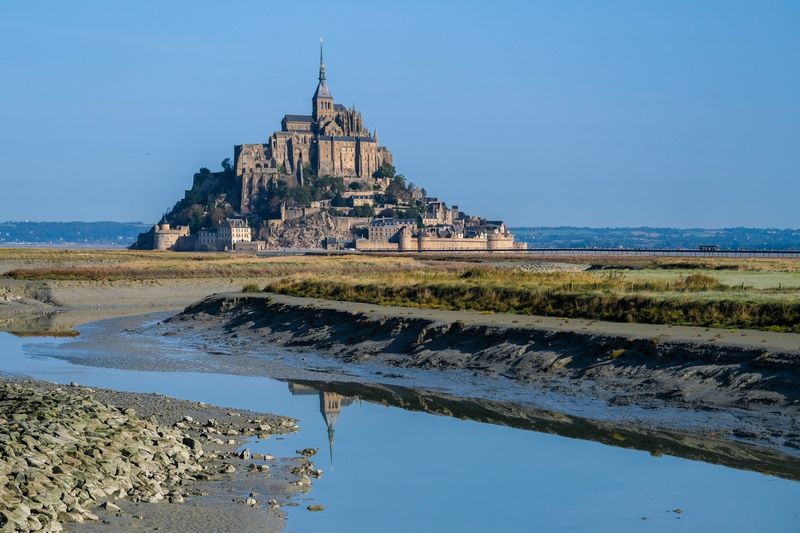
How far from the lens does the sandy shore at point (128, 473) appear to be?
1110 cm

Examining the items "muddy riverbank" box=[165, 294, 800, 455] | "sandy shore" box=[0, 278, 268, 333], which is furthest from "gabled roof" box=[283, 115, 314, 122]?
"muddy riverbank" box=[165, 294, 800, 455]

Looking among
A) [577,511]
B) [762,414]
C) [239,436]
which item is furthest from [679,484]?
[239,436]

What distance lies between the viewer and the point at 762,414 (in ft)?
54.4

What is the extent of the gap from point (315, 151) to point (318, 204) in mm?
10674

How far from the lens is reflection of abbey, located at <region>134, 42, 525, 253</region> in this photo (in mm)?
155000

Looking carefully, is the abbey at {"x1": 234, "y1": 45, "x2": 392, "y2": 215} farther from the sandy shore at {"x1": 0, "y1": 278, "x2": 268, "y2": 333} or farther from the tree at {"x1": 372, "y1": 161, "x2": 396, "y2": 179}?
the sandy shore at {"x1": 0, "y1": 278, "x2": 268, "y2": 333}

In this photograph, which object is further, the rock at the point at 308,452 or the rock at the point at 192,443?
the rock at the point at 308,452

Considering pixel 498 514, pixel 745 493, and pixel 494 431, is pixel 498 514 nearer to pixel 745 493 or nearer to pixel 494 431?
pixel 745 493

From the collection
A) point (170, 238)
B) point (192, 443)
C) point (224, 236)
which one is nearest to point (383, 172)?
point (224, 236)

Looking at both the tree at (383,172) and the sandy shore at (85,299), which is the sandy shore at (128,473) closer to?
the sandy shore at (85,299)

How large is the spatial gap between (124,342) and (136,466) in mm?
18610

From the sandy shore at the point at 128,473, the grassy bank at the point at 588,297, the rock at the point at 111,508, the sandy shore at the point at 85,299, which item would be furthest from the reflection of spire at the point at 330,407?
the sandy shore at the point at 85,299

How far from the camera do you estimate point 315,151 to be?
171 metres

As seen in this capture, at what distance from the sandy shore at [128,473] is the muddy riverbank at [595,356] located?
20.5 feet
